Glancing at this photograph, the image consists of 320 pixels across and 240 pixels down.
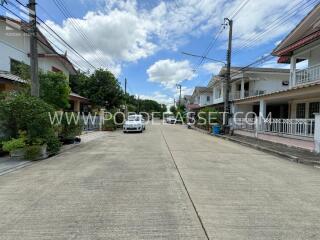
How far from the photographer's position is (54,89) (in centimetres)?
1448

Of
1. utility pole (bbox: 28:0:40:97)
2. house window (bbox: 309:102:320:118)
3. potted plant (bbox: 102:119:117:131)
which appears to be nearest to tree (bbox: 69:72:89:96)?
potted plant (bbox: 102:119:117:131)

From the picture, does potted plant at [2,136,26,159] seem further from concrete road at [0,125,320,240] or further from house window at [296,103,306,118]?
house window at [296,103,306,118]

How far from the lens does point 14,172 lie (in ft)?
28.2

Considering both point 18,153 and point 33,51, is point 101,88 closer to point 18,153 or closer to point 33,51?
point 33,51

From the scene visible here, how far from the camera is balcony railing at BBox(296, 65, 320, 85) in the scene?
1740 centimetres

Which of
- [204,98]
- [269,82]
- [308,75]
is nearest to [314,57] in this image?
[308,75]

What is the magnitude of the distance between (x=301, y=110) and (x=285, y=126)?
375 centimetres

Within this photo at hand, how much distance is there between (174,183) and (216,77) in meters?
37.6

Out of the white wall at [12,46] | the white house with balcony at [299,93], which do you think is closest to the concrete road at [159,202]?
the white house with balcony at [299,93]

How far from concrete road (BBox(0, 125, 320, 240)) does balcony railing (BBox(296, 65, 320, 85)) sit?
405 inches

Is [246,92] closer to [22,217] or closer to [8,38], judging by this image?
[8,38]

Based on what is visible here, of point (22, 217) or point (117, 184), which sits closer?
point (22, 217)

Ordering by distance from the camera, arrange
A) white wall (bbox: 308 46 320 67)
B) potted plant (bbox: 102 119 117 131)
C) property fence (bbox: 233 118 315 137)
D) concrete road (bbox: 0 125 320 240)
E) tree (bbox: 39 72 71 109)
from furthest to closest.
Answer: potted plant (bbox: 102 119 117 131)
white wall (bbox: 308 46 320 67)
property fence (bbox: 233 118 315 137)
tree (bbox: 39 72 71 109)
concrete road (bbox: 0 125 320 240)

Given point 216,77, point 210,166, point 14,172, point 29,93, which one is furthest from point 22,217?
point 216,77
